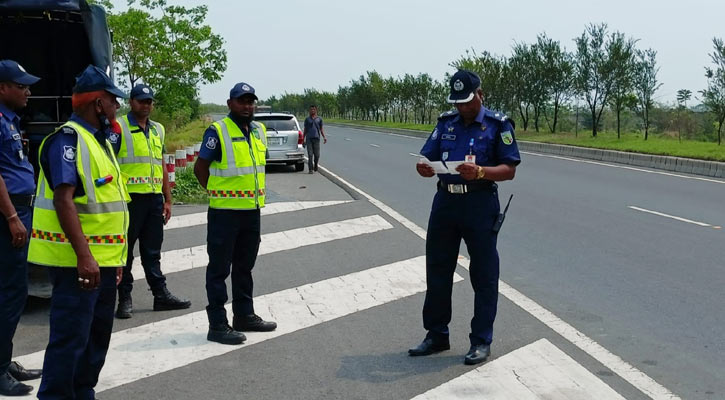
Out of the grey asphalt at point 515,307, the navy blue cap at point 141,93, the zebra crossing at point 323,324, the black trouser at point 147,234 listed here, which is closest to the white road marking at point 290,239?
the zebra crossing at point 323,324

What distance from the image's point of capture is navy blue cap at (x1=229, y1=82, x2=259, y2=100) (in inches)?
213

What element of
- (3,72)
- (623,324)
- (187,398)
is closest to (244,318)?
(187,398)

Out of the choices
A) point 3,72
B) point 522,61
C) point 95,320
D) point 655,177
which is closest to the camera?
point 95,320

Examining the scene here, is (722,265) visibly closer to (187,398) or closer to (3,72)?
(187,398)

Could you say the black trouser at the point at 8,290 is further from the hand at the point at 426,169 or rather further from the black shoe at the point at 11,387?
the hand at the point at 426,169

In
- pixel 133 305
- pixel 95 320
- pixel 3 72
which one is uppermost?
pixel 3 72

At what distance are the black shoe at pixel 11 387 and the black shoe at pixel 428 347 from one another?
7.97 feet

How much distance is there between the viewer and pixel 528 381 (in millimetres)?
4539

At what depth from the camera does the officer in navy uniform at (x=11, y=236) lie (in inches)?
177

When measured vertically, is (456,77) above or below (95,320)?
above

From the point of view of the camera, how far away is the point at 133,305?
648cm

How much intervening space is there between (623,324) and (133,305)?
13.3ft

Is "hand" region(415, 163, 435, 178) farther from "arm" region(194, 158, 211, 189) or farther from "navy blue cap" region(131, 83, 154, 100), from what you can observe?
"navy blue cap" region(131, 83, 154, 100)

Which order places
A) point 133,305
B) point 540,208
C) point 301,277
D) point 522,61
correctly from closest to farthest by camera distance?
1. point 133,305
2. point 301,277
3. point 540,208
4. point 522,61
